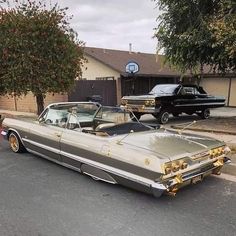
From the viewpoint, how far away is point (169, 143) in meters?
5.52

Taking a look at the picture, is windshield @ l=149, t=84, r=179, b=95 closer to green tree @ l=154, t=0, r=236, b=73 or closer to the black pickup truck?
the black pickup truck

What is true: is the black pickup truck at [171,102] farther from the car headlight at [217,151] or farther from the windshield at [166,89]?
the car headlight at [217,151]

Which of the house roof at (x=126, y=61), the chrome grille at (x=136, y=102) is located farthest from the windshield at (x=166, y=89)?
the house roof at (x=126, y=61)

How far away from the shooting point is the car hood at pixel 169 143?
5.05 m

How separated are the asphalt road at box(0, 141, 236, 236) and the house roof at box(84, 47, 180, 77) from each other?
57.3ft

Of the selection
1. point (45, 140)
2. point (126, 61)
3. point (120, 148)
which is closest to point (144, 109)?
point (45, 140)

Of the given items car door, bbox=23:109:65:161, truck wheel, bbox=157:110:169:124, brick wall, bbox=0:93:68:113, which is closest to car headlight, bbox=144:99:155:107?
truck wheel, bbox=157:110:169:124

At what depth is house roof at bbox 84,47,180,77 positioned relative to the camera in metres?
23.9

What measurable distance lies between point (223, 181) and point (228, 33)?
16.5 feet

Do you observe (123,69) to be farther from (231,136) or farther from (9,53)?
(231,136)

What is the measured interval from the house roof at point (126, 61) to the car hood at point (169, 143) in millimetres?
17013

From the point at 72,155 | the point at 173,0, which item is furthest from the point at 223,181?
the point at 173,0

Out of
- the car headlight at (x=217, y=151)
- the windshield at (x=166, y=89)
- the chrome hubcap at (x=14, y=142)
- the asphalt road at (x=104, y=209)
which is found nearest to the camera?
the asphalt road at (x=104, y=209)

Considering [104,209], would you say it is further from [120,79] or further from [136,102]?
[120,79]
